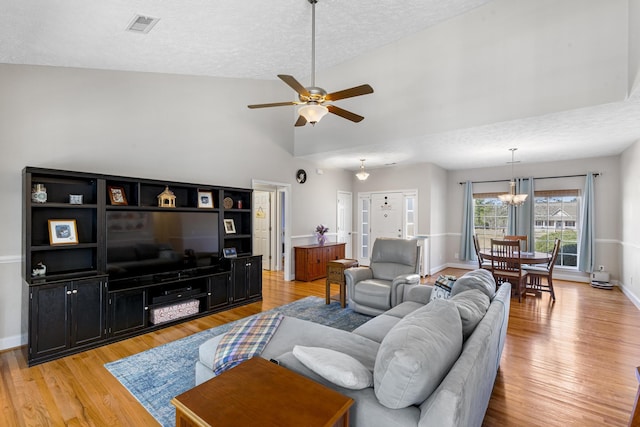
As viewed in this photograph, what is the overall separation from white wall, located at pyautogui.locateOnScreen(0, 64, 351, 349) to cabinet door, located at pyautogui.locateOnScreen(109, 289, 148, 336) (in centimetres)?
94

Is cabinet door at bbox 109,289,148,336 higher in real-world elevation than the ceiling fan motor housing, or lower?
lower

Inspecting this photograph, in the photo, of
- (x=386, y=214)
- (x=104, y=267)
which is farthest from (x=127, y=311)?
(x=386, y=214)

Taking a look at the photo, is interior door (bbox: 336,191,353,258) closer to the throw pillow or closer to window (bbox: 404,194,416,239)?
window (bbox: 404,194,416,239)

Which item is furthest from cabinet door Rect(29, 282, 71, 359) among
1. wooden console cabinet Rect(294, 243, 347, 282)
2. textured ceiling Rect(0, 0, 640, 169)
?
wooden console cabinet Rect(294, 243, 347, 282)

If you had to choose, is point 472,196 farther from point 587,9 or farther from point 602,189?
point 587,9

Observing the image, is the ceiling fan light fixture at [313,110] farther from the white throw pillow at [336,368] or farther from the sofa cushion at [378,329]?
the white throw pillow at [336,368]

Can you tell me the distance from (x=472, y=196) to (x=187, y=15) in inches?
281

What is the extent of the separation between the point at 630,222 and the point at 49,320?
324 inches

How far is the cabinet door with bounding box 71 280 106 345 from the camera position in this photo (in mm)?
3064

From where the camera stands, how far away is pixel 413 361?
1.26 meters

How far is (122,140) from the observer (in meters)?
3.88

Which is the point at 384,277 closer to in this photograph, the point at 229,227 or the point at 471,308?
the point at 471,308

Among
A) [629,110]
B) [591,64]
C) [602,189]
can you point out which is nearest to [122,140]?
[591,64]

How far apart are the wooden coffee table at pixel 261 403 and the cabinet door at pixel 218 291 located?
304 cm
